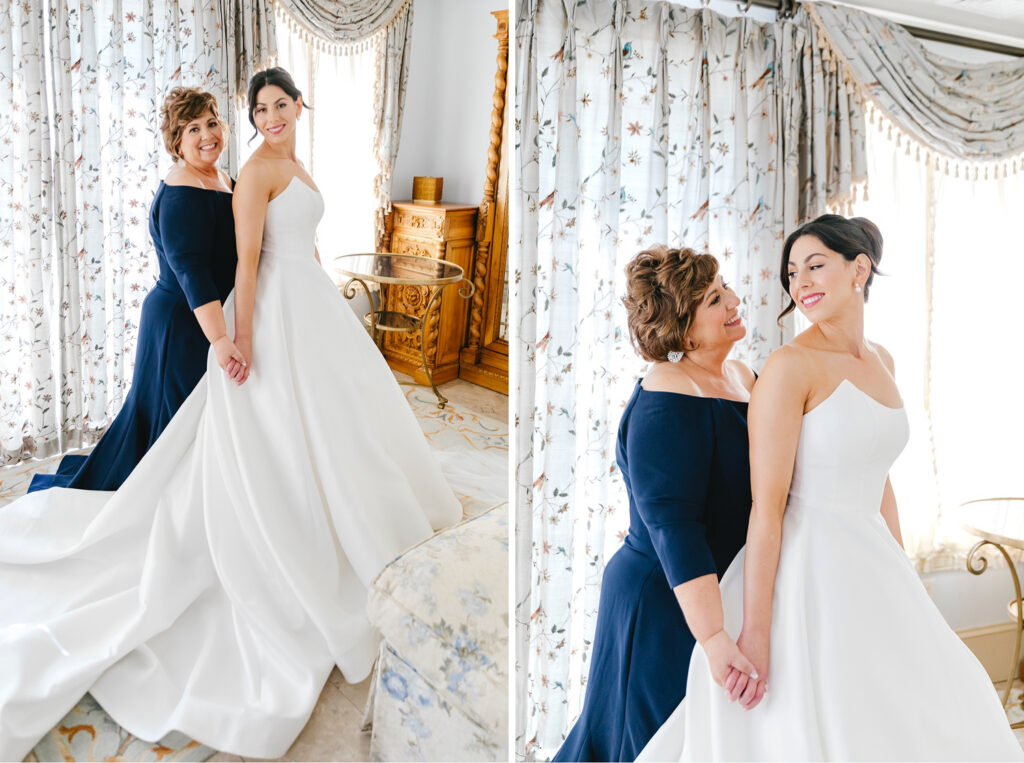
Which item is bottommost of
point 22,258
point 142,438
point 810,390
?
point 142,438

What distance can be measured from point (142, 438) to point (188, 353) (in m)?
0.35

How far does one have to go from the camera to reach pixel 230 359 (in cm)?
197

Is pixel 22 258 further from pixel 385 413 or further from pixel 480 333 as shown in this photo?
pixel 480 333

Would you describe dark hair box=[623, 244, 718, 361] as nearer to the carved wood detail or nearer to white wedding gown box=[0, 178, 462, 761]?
white wedding gown box=[0, 178, 462, 761]

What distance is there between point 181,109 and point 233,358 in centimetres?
73

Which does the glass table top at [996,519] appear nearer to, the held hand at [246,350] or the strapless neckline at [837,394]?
the strapless neckline at [837,394]

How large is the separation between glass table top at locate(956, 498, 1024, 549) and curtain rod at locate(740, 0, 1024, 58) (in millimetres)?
1416

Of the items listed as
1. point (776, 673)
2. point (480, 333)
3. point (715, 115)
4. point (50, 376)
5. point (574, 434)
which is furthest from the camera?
point (480, 333)

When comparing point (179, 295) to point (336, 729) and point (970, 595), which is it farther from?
point (970, 595)

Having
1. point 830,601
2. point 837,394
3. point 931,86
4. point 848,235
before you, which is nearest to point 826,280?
point 848,235

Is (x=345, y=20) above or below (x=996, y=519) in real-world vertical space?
above

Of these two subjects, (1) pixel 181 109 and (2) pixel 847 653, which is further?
(1) pixel 181 109

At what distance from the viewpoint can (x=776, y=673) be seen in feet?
3.54

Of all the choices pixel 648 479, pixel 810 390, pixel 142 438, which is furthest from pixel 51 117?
pixel 810 390
